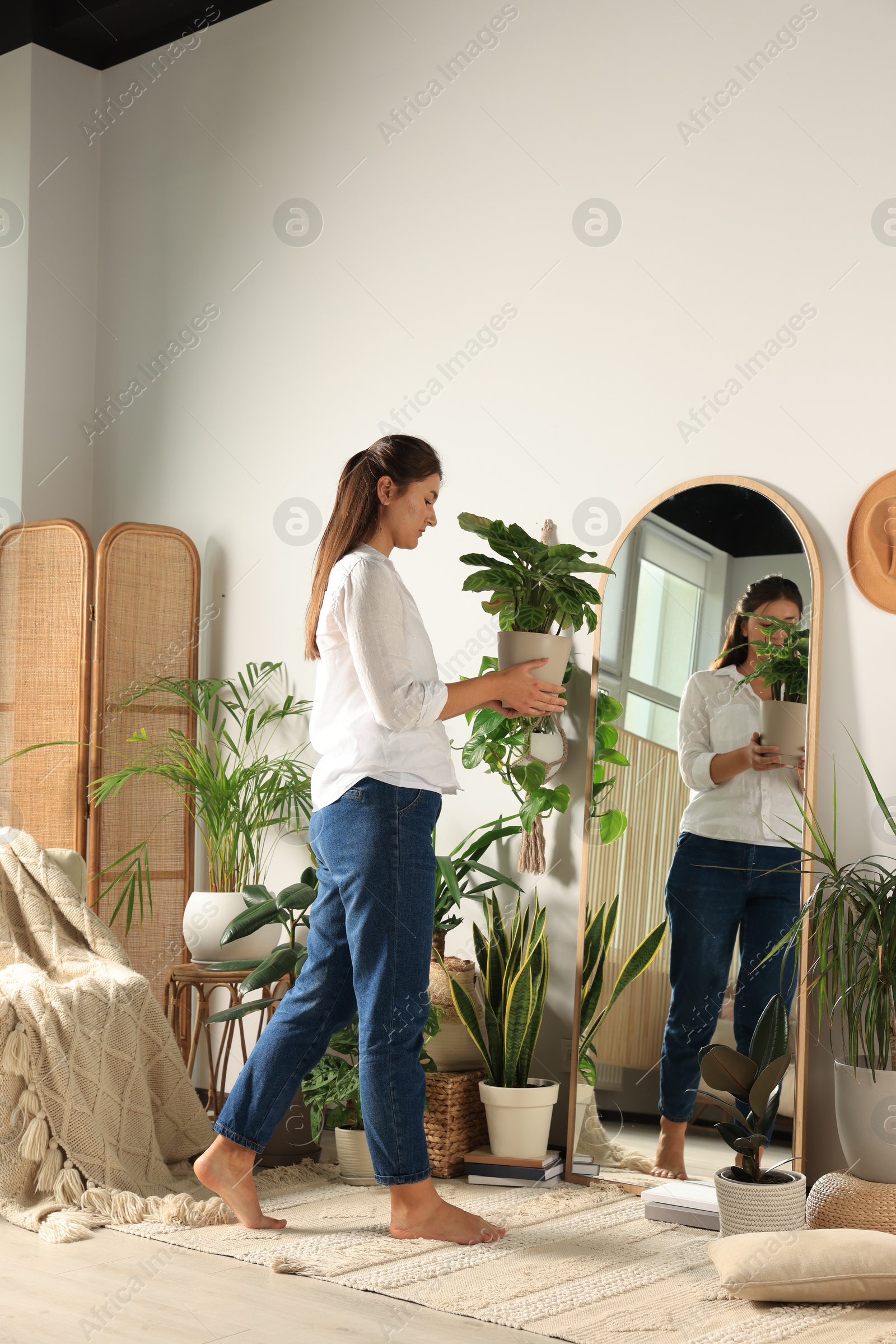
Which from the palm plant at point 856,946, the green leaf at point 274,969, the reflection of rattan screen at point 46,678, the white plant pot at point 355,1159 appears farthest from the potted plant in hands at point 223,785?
the palm plant at point 856,946

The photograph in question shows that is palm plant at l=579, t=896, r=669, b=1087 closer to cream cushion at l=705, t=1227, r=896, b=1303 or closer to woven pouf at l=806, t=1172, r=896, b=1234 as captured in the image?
woven pouf at l=806, t=1172, r=896, b=1234

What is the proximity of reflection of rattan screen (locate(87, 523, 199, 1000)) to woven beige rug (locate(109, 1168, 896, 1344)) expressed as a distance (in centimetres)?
121

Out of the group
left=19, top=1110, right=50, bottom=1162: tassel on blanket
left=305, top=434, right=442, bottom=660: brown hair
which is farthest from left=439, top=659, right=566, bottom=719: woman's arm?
left=19, top=1110, right=50, bottom=1162: tassel on blanket

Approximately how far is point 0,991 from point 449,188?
235cm

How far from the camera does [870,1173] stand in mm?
2355

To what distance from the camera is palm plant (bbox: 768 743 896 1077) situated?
7.80 ft

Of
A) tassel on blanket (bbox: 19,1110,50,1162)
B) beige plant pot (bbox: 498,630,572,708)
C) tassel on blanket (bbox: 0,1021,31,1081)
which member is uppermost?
beige plant pot (bbox: 498,630,572,708)

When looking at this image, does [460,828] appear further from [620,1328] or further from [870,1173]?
[620,1328]

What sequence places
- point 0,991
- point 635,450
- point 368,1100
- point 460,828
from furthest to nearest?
1. point 460,828
2. point 635,450
3. point 0,991
4. point 368,1100

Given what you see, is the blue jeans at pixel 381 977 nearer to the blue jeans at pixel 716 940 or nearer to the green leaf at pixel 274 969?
the green leaf at pixel 274 969

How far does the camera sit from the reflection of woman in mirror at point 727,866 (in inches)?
106

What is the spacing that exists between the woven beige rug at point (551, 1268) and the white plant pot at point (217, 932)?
2.43 feet

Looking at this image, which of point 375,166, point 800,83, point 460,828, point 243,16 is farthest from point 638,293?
point 243,16

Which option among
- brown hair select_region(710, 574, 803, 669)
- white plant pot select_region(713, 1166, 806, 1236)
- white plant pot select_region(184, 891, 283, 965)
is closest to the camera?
white plant pot select_region(713, 1166, 806, 1236)
